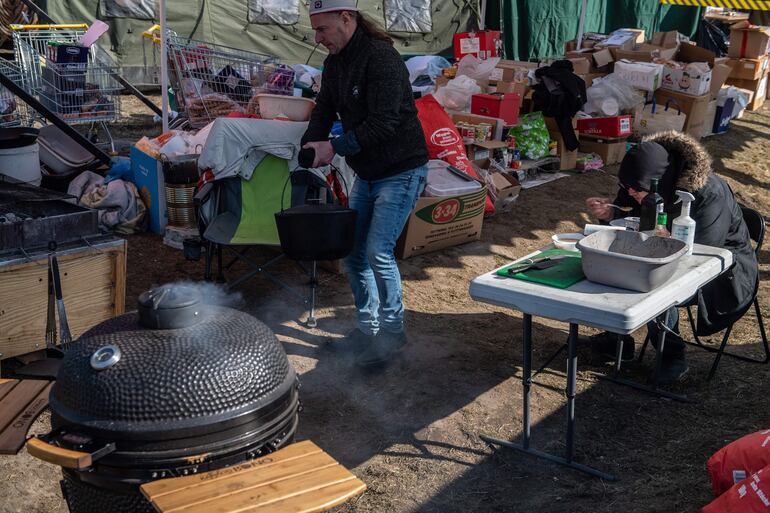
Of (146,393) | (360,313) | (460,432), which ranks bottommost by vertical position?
(460,432)

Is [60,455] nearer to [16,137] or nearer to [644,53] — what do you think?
[16,137]

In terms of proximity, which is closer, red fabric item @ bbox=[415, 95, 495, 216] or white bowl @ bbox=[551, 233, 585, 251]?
white bowl @ bbox=[551, 233, 585, 251]

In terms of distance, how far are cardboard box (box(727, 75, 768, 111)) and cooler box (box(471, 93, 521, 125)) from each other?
7.03 m

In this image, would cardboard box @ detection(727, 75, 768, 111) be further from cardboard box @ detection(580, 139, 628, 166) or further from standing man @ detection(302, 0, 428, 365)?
standing man @ detection(302, 0, 428, 365)

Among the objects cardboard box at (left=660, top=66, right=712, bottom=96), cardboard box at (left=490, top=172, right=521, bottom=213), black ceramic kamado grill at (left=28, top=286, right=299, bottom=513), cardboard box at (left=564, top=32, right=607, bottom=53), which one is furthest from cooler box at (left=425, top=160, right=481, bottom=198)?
cardboard box at (left=564, top=32, right=607, bottom=53)

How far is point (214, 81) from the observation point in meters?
7.10

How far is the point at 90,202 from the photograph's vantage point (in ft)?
21.0

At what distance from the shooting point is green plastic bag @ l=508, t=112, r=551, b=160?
8859mm

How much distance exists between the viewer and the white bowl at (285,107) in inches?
241

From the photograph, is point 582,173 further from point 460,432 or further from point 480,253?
point 460,432

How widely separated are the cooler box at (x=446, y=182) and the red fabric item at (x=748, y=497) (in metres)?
3.74

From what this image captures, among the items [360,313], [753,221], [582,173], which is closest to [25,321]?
[360,313]

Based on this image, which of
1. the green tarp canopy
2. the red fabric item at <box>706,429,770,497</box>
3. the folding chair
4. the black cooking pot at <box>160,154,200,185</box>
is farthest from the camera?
the green tarp canopy

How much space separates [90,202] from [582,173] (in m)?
5.47
